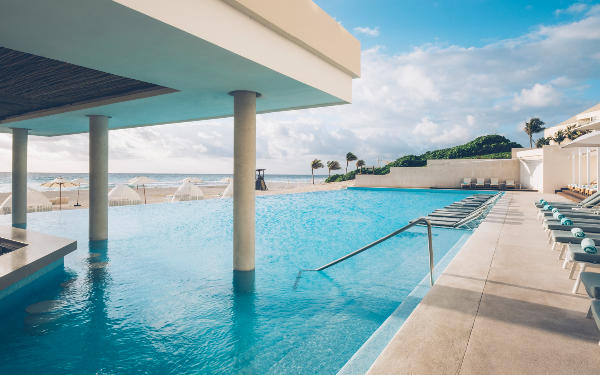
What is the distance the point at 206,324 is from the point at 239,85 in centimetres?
391

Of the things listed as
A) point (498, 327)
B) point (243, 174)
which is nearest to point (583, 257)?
point (498, 327)

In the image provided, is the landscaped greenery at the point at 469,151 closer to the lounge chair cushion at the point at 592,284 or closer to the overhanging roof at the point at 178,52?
the overhanging roof at the point at 178,52

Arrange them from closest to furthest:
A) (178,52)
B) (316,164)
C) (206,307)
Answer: (178,52)
(206,307)
(316,164)

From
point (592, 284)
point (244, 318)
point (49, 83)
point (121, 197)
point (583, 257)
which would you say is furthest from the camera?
point (121, 197)

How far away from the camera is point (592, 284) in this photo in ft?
9.45

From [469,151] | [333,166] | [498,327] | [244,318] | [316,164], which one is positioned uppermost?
[469,151]

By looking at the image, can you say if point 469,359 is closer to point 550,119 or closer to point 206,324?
point 206,324

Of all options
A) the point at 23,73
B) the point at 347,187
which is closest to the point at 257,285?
the point at 23,73

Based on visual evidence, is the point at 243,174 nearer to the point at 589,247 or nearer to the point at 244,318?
the point at 244,318

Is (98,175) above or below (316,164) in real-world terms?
below

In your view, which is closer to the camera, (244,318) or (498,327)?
(498,327)

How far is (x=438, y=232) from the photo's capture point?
33.0ft

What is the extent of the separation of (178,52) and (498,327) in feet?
15.5

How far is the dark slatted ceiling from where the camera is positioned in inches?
214
